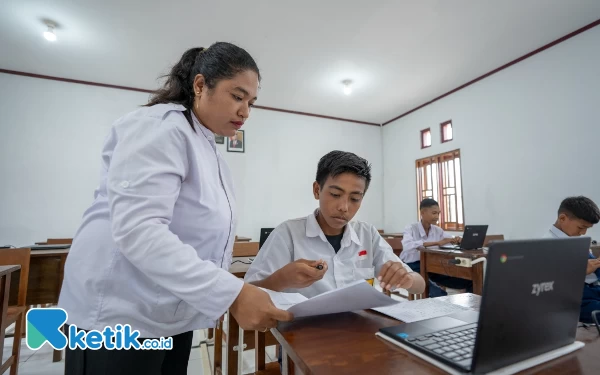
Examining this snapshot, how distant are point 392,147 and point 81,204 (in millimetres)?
5442

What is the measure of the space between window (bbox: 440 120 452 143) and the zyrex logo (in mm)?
4979

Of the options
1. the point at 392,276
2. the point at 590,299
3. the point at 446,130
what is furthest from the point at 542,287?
the point at 446,130

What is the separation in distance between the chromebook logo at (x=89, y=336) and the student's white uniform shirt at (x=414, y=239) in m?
2.90

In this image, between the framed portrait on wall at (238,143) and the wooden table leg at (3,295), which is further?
the framed portrait on wall at (238,143)

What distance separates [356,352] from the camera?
1.84ft

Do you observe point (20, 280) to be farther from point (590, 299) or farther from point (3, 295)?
point (590, 299)

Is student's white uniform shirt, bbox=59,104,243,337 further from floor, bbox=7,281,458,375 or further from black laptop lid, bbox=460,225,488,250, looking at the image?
black laptop lid, bbox=460,225,488,250

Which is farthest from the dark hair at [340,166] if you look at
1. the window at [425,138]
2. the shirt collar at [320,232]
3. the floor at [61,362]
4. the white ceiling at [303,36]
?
the window at [425,138]

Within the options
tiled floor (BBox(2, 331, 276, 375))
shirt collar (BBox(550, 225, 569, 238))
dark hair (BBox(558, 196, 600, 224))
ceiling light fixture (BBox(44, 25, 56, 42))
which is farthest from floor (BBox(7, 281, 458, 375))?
ceiling light fixture (BBox(44, 25, 56, 42))

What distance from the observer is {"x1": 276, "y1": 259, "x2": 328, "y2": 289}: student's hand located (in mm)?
893

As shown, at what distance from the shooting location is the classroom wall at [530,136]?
3.31m

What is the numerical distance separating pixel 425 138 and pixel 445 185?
965mm

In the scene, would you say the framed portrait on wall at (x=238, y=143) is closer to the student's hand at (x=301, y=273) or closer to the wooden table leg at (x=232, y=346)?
the wooden table leg at (x=232, y=346)

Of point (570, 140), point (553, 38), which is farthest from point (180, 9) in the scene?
point (570, 140)
